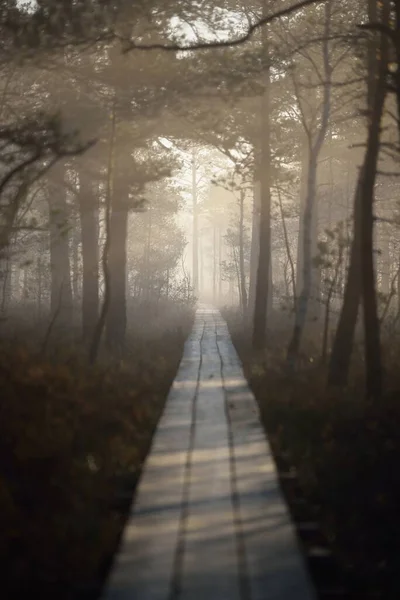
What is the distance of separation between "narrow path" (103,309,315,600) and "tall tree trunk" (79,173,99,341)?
11.0 m

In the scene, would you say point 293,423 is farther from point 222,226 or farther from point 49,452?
point 222,226

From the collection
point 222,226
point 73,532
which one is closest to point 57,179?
point 73,532

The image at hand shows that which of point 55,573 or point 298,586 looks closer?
point 298,586

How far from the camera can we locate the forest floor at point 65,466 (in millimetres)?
5738

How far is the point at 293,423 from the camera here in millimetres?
11297

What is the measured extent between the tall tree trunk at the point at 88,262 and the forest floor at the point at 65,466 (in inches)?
304

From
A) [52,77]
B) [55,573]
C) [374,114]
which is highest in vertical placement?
[52,77]

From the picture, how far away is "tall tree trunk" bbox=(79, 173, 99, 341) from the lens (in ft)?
73.0

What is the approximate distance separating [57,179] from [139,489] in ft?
59.4

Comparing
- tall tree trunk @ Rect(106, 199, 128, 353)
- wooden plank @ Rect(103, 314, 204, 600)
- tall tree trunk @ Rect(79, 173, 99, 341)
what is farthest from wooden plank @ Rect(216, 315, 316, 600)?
tall tree trunk @ Rect(79, 173, 99, 341)

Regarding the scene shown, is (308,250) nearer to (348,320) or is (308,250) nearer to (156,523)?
(348,320)

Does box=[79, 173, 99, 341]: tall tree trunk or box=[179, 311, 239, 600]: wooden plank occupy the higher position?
box=[79, 173, 99, 341]: tall tree trunk

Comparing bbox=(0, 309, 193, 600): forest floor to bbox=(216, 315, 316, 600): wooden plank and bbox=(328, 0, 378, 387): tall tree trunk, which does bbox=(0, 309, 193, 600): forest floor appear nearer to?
bbox=(216, 315, 316, 600): wooden plank

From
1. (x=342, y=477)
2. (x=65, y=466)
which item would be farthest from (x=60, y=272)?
(x=342, y=477)
